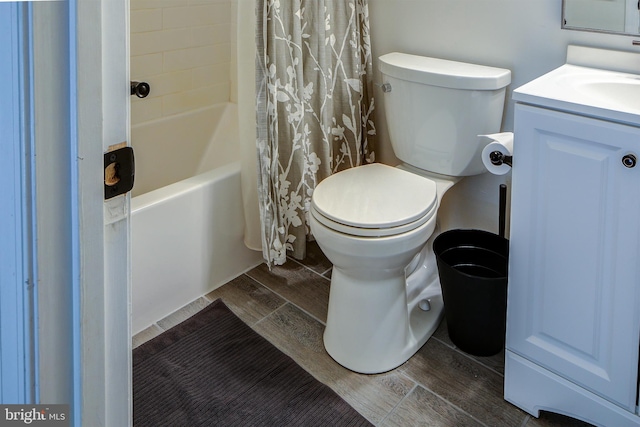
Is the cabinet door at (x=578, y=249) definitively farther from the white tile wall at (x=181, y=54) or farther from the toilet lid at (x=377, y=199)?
the white tile wall at (x=181, y=54)

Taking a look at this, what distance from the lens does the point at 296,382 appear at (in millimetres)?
1852

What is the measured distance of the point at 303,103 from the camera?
2.18 metres

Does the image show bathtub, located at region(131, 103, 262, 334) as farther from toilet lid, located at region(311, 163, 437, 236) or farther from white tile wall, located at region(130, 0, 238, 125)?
toilet lid, located at region(311, 163, 437, 236)

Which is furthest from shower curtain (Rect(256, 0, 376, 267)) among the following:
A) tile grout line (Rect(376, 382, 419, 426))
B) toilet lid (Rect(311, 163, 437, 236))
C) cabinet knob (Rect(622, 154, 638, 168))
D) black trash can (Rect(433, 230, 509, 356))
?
cabinet knob (Rect(622, 154, 638, 168))

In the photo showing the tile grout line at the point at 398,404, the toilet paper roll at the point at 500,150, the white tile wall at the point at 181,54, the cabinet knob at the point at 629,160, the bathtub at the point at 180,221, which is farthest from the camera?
the white tile wall at the point at 181,54

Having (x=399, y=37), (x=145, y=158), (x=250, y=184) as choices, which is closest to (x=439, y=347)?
(x=250, y=184)

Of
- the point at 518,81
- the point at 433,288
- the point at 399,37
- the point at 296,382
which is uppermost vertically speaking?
the point at 399,37

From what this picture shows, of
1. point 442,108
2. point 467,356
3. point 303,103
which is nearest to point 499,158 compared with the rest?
point 442,108

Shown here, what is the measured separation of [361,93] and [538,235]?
1.05 metres

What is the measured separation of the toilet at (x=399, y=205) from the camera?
1749 mm

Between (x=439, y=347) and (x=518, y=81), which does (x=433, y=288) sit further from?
(x=518, y=81)

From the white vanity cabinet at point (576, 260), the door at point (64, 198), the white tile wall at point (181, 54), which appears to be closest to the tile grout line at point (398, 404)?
the white vanity cabinet at point (576, 260)

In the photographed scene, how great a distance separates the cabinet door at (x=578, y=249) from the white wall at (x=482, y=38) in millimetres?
517

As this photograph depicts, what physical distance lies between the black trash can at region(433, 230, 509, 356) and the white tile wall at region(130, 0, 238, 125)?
1328mm
